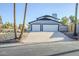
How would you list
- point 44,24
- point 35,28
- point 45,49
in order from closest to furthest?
point 45,49
point 35,28
point 44,24

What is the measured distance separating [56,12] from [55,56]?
1.81m

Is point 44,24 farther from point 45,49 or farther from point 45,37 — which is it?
point 45,49

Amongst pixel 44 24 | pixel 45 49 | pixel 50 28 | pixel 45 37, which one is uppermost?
pixel 44 24

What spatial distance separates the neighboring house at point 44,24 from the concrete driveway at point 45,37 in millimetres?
165

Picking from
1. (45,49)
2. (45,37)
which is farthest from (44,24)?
(45,49)

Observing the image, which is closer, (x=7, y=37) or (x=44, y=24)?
(x=7, y=37)

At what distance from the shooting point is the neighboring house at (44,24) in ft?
26.4

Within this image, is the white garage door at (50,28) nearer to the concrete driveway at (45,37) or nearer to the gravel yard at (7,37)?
the concrete driveway at (45,37)

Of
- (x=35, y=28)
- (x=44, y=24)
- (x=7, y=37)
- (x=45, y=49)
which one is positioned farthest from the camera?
(x=44, y=24)

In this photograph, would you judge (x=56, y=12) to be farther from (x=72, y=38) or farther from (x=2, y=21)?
(x=2, y=21)

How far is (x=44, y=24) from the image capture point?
8.34 meters

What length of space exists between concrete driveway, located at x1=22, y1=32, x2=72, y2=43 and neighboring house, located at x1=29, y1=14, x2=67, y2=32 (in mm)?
165

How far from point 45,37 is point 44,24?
24.4 inches

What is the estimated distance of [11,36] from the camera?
8047mm
